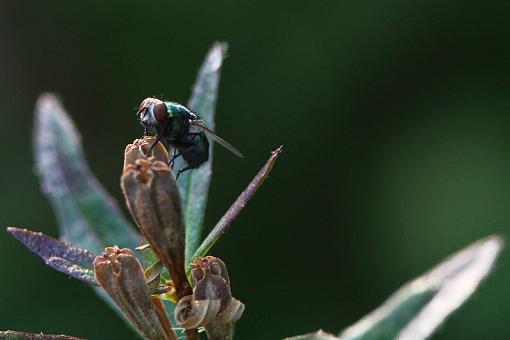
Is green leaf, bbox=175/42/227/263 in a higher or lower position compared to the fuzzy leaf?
higher

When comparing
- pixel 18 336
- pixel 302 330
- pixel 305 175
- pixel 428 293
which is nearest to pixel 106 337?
pixel 302 330

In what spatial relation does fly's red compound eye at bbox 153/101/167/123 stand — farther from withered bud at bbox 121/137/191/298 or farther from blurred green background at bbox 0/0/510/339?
blurred green background at bbox 0/0/510/339

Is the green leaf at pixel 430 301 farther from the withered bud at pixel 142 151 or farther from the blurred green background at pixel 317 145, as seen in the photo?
the blurred green background at pixel 317 145

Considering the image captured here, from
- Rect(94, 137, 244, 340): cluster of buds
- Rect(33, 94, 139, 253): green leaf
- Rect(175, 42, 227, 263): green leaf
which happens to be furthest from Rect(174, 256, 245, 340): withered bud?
Rect(33, 94, 139, 253): green leaf

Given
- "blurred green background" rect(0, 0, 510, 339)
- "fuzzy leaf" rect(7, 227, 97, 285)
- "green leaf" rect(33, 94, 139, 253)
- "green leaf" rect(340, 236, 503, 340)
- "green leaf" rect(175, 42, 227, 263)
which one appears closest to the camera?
"fuzzy leaf" rect(7, 227, 97, 285)

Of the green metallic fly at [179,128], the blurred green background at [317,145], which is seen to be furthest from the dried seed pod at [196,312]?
the blurred green background at [317,145]

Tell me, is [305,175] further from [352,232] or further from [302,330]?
[302,330]

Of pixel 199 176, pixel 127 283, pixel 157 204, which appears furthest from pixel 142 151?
pixel 199 176
